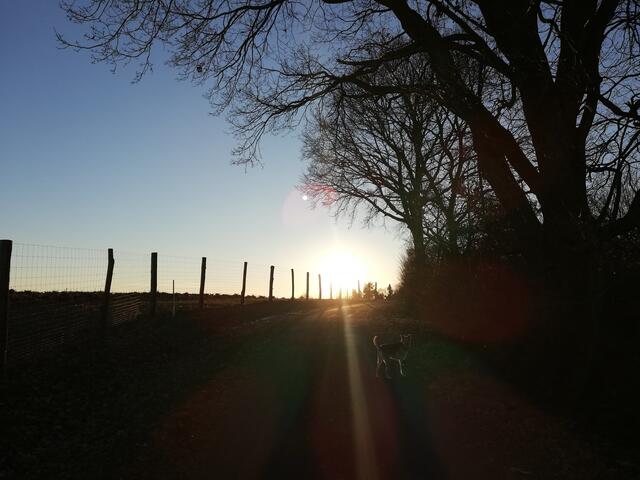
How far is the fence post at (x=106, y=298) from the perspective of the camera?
1109 cm

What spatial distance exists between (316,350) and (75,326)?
15.3ft

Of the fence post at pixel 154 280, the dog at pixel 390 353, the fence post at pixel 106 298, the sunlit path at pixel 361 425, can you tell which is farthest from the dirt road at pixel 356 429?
the fence post at pixel 154 280

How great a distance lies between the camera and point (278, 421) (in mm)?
6367

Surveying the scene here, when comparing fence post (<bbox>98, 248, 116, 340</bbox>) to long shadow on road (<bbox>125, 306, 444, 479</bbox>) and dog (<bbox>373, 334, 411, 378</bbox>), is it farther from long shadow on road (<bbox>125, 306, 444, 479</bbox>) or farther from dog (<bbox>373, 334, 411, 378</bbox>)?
dog (<bbox>373, 334, 411, 378</bbox>)

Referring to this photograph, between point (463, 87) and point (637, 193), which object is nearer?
point (637, 193)

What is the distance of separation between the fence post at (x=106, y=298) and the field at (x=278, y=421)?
1.03 m

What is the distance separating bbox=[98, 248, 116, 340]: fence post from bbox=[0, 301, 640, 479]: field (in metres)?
1.03

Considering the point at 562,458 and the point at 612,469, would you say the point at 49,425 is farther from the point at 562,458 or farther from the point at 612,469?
the point at 612,469

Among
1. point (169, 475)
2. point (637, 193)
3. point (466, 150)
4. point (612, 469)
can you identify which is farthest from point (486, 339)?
point (466, 150)

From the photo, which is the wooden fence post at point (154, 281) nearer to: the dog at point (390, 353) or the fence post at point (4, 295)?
the fence post at point (4, 295)

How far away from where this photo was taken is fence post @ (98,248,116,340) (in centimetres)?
1109

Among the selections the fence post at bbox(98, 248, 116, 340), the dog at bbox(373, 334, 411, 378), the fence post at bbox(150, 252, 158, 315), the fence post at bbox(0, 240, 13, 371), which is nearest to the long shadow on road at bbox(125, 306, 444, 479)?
the dog at bbox(373, 334, 411, 378)

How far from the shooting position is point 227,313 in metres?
18.0

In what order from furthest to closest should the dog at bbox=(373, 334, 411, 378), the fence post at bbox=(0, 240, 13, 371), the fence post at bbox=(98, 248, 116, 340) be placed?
the fence post at bbox=(98, 248, 116, 340) → the dog at bbox=(373, 334, 411, 378) → the fence post at bbox=(0, 240, 13, 371)
